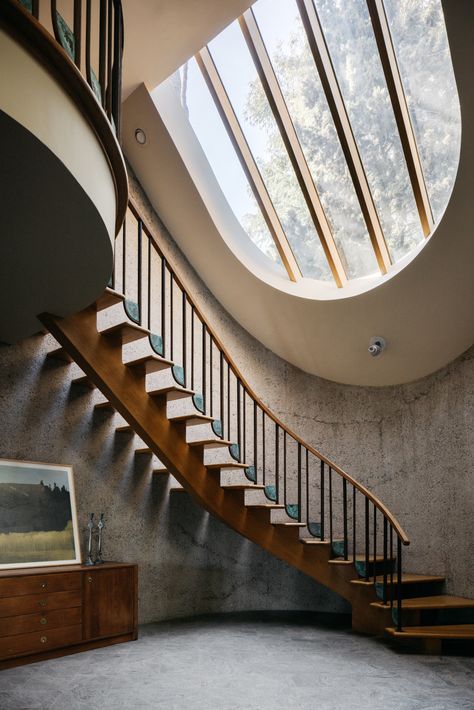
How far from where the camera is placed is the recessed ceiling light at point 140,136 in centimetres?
646

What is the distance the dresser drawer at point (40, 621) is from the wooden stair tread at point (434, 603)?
2.47 meters

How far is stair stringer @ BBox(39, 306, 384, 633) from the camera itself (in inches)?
187

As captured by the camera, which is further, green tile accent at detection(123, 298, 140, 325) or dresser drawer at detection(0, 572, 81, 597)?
green tile accent at detection(123, 298, 140, 325)

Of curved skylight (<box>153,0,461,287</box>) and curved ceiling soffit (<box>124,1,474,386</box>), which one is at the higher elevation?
curved skylight (<box>153,0,461,287</box>)

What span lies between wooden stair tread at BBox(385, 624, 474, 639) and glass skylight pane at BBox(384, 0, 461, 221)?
3767 millimetres

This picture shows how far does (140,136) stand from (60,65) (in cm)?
381

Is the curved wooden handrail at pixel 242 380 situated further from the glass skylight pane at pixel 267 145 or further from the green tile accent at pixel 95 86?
the glass skylight pane at pixel 267 145

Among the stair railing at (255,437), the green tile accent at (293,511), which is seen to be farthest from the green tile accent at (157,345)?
the green tile accent at (293,511)

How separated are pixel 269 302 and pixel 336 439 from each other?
177 centimetres

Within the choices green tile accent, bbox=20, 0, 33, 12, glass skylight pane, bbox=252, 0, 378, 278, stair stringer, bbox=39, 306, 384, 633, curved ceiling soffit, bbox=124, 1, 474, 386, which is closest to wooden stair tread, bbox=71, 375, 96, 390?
stair stringer, bbox=39, 306, 384, 633

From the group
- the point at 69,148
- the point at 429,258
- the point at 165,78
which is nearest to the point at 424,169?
the point at 429,258

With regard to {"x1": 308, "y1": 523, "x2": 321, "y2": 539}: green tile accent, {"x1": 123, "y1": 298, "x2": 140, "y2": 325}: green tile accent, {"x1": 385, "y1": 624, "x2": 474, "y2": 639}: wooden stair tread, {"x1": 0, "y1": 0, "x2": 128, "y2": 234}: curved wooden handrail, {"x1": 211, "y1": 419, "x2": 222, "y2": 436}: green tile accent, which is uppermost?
{"x1": 0, "y1": 0, "x2": 128, "y2": 234}: curved wooden handrail

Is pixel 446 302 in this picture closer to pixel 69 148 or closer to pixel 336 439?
pixel 336 439

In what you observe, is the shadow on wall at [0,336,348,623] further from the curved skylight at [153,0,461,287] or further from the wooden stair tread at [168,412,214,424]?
the curved skylight at [153,0,461,287]
